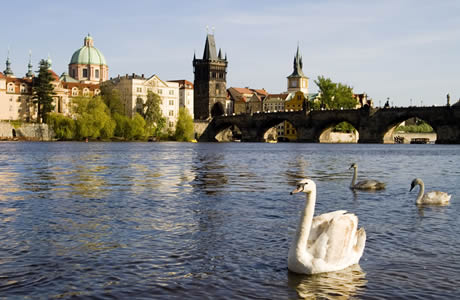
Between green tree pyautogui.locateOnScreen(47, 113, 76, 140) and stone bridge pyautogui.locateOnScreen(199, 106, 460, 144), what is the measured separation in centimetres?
4457

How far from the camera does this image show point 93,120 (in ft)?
286

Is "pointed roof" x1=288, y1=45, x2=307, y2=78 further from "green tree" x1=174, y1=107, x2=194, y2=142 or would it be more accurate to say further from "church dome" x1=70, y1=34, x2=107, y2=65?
"green tree" x1=174, y1=107, x2=194, y2=142

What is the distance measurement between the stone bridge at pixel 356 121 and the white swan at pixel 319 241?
92056 millimetres

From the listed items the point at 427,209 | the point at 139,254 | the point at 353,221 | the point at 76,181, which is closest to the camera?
the point at 353,221

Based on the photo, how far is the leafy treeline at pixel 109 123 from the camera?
87562 millimetres

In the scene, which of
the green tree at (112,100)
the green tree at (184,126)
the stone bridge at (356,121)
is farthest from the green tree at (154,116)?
the stone bridge at (356,121)

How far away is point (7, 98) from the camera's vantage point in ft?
374

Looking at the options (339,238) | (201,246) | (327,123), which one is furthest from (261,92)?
(339,238)

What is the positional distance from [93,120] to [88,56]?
68028 mm

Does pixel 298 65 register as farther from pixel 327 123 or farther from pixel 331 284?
pixel 331 284

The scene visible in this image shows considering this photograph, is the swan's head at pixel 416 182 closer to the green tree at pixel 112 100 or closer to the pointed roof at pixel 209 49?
the green tree at pixel 112 100

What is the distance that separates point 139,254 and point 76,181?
43.3 feet

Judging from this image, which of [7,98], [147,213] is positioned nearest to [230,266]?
[147,213]

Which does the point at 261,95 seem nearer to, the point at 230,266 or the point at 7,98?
the point at 7,98
